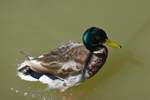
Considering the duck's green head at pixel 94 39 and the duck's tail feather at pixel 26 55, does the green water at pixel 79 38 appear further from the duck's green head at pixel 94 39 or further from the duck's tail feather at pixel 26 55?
the duck's green head at pixel 94 39

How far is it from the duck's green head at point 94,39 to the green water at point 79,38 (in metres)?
0.15

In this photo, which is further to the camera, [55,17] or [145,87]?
[55,17]

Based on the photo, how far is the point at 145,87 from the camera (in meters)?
2.14

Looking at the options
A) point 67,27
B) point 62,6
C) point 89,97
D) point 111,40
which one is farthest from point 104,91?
point 62,6

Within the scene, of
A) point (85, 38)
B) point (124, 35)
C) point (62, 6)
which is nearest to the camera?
point (85, 38)

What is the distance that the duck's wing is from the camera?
2.05 meters

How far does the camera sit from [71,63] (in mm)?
2061

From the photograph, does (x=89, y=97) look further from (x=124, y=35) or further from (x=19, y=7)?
(x=19, y=7)

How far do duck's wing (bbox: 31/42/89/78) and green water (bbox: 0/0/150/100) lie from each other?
4.6 inches

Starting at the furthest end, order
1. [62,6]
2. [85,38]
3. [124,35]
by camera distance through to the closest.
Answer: [62,6]
[124,35]
[85,38]

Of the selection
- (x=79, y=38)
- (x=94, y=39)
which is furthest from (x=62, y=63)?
(x=79, y=38)

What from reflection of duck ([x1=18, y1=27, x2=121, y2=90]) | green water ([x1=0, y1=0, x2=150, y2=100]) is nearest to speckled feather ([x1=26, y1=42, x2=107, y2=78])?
reflection of duck ([x1=18, y1=27, x2=121, y2=90])

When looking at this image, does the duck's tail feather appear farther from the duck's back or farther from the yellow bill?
the yellow bill

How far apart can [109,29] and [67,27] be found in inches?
7.5
